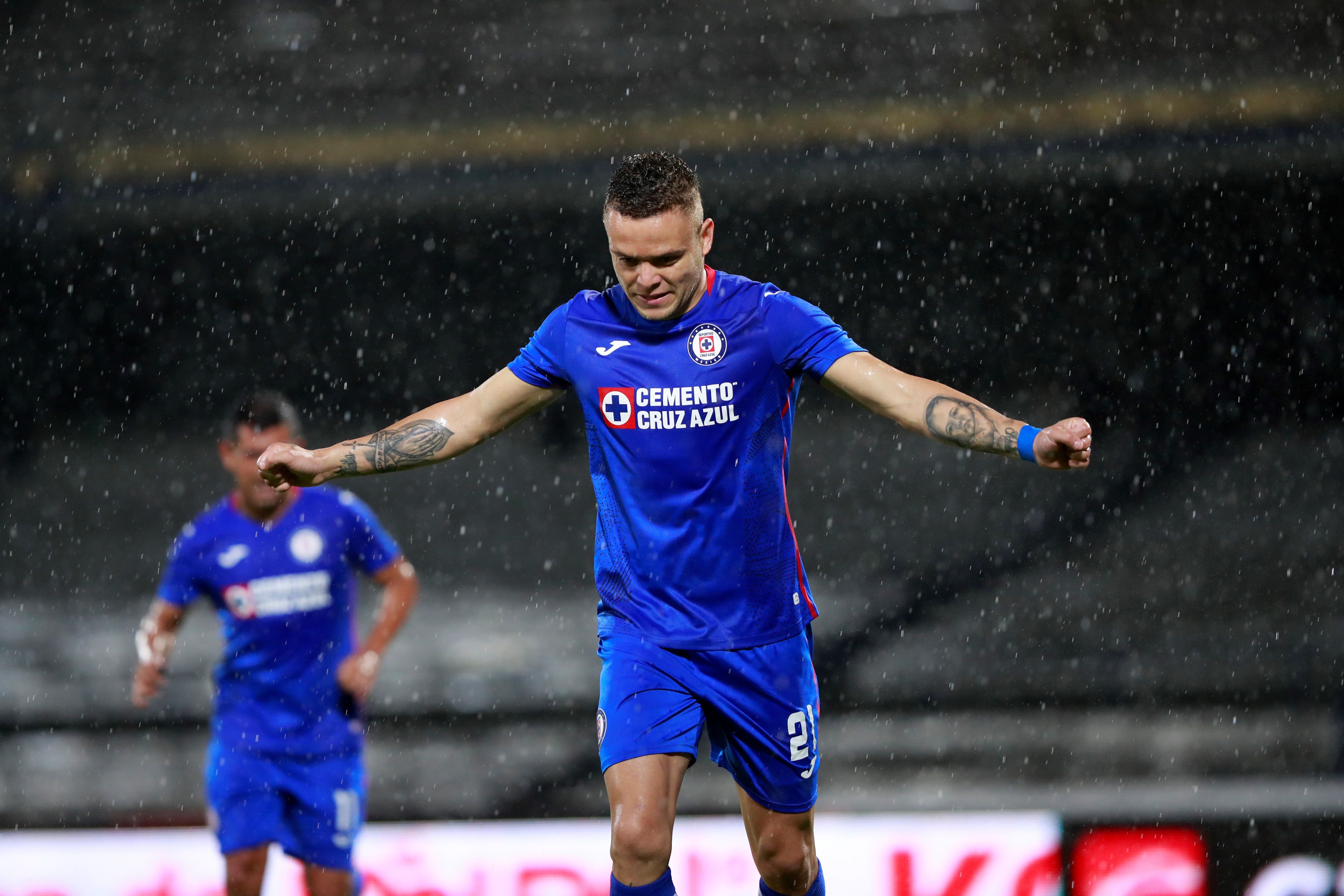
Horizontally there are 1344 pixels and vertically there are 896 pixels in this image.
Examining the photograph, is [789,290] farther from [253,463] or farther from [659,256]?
[659,256]

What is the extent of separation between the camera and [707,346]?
106 inches

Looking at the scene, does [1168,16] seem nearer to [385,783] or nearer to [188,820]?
[385,783]

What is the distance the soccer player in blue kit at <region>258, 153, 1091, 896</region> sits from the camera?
2.55m

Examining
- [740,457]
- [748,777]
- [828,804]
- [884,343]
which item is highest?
[884,343]

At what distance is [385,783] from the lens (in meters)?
9.39

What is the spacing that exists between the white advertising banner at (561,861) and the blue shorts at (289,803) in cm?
72

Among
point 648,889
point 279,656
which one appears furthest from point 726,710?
point 279,656

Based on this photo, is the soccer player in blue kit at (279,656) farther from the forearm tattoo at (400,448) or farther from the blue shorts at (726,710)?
→ the blue shorts at (726,710)

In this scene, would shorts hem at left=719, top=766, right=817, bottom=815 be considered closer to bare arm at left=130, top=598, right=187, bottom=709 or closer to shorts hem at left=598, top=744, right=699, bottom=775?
shorts hem at left=598, top=744, right=699, bottom=775

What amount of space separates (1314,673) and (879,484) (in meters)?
4.73

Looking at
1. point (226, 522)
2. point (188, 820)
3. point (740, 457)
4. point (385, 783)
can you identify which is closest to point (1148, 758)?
point (385, 783)

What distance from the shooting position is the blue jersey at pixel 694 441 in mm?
2680

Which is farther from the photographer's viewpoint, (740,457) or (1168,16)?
(1168,16)

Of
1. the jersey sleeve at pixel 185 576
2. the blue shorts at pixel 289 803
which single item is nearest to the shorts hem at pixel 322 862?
the blue shorts at pixel 289 803
